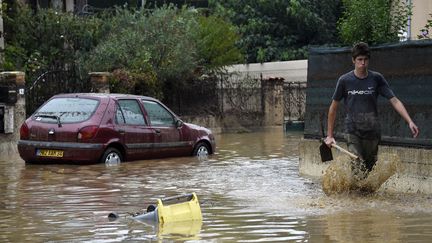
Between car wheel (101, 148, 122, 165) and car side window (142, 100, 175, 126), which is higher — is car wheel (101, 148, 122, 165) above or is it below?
below

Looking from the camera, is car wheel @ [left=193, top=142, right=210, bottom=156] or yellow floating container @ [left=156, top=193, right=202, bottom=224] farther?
car wheel @ [left=193, top=142, right=210, bottom=156]

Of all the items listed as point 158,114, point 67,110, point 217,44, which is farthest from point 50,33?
point 67,110

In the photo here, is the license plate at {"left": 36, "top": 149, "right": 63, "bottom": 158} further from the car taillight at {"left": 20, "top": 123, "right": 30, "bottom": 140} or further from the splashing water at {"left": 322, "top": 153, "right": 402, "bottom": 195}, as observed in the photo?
the splashing water at {"left": 322, "top": 153, "right": 402, "bottom": 195}

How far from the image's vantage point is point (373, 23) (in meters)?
16.0

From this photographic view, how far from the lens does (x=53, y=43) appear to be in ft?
108

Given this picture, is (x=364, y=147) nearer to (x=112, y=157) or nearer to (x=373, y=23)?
(x=373, y=23)

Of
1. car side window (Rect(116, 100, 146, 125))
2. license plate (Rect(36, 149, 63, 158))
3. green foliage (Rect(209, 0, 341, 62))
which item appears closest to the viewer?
license plate (Rect(36, 149, 63, 158))

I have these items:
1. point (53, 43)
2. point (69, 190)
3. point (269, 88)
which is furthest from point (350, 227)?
point (269, 88)

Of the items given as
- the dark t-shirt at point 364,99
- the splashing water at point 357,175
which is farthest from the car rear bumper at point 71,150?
the dark t-shirt at point 364,99

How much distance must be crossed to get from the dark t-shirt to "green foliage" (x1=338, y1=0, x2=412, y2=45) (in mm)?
3957

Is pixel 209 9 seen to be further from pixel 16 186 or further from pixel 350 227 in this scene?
pixel 350 227

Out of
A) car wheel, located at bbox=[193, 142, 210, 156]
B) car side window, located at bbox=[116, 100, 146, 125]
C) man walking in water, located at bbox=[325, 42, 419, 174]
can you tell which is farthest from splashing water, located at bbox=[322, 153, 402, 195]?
car wheel, located at bbox=[193, 142, 210, 156]

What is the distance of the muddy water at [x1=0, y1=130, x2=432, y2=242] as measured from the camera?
385 inches

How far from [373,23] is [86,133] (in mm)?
→ 5513
